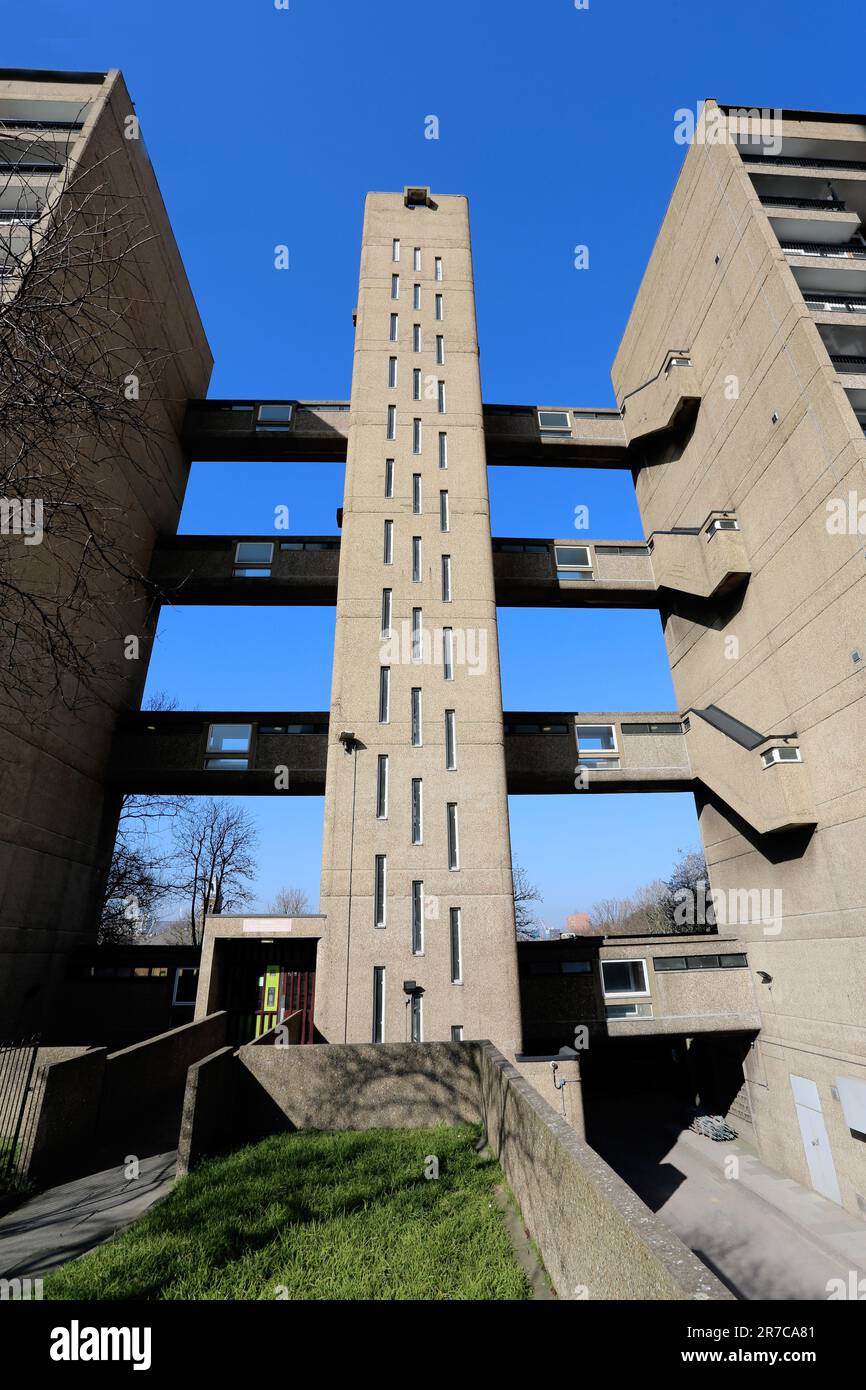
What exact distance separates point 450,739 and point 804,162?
2395 centimetres

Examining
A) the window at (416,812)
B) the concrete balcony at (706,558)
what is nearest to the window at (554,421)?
the concrete balcony at (706,558)

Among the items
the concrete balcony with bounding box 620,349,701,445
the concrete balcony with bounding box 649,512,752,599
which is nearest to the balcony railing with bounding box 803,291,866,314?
the concrete balcony with bounding box 620,349,701,445

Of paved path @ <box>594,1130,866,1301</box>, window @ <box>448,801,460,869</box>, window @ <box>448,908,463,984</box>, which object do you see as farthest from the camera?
window @ <box>448,801,460,869</box>

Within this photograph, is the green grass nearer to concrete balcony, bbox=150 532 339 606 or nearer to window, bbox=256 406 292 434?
concrete balcony, bbox=150 532 339 606

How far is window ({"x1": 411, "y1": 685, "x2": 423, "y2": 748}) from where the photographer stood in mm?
16562

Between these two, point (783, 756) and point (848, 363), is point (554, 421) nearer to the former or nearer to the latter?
point (848, 363)

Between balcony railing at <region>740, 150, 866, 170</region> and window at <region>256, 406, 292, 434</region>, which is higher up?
balcony railing at <region>740, 150, 866, 170</region>

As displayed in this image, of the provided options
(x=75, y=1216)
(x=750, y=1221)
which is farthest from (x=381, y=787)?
(x=750, y=1221)

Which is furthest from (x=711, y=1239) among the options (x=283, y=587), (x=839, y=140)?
(x=839, y=140)

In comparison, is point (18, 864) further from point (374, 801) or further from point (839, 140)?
point (839, 140)

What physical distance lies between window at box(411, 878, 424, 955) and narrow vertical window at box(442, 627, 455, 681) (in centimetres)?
576

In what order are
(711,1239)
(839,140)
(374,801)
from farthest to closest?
1. (839,140)
2. (374,801)
3. (711,1239)
